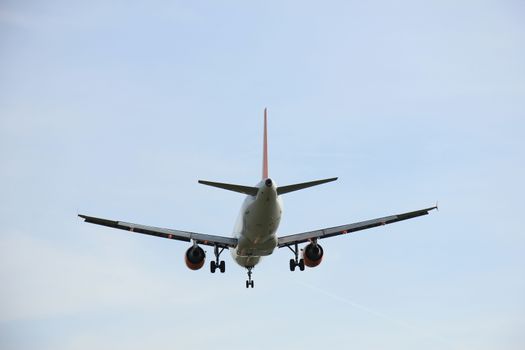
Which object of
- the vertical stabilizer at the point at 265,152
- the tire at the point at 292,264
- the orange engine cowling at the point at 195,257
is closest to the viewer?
the orange engine cowling at the point at 195,257

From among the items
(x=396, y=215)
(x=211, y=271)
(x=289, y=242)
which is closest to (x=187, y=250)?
(x=211, y=271)

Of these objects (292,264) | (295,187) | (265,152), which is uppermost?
(265,152)

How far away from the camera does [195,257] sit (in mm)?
57812

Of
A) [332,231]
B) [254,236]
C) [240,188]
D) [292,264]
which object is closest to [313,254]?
[332,231]

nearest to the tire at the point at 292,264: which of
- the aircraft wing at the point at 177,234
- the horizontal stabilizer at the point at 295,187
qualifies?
the aircraft wing at the point at 177,234

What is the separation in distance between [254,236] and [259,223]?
261 centimetres

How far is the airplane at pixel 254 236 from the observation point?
50.1 m

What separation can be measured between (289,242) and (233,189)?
500 inches

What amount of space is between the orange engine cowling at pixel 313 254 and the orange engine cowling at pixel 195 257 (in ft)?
26.0

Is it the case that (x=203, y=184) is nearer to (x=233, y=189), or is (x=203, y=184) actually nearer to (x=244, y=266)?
(x=233, y=189)

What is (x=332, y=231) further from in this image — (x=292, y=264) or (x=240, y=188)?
(x=240, y=188)

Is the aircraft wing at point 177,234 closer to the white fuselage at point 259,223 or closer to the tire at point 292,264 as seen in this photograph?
the white fuselage at point 259,223

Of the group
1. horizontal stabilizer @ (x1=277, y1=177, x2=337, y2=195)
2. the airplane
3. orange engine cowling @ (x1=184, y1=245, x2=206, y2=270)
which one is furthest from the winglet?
horizontal stabilizer @ (x1=277, y1=177, x2=337, y2=195)

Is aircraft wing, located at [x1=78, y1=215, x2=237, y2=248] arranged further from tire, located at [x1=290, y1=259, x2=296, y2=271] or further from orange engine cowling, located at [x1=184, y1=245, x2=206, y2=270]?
tire, located at [x1=290, y1=259, x2=296, y2=271]
